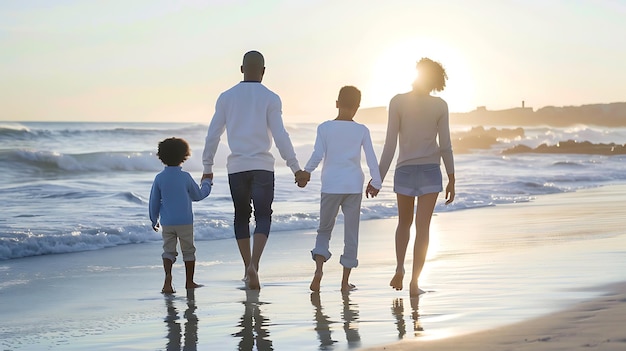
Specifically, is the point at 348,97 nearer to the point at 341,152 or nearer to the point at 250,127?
the point at 341,152

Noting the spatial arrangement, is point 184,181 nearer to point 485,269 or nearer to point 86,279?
point 86,279

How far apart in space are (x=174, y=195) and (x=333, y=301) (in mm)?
1659

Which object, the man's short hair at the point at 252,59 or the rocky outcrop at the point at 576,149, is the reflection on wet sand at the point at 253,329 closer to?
the man's short hair at the point at 252,59

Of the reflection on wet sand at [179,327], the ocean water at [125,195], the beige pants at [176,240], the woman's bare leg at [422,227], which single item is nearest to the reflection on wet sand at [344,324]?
the woman's bare leg at [422,227]

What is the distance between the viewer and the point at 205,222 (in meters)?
12.0

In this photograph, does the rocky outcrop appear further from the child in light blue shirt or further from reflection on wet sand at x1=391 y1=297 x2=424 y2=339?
reflection on wet sand at x1=391 y1=297 x2=424 y2=339

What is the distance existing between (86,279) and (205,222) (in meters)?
4.23

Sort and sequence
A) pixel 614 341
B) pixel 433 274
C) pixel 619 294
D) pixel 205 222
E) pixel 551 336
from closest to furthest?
pixel 614 341 → pixel 551 336 → pixel 619 294 → pixel 433 274 → pixel 205 222

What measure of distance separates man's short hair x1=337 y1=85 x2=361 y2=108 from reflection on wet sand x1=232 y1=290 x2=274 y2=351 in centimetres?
166

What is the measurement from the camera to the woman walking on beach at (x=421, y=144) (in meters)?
6.39

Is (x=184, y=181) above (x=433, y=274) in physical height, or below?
above

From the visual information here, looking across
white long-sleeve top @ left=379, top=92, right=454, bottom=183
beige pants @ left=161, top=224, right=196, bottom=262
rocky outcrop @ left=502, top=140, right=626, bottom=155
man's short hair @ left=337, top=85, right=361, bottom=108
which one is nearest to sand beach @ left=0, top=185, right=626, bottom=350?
beige pants @ left=161, top=224, right=196, bottom=262

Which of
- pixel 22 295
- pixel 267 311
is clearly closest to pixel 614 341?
pixel 267 311

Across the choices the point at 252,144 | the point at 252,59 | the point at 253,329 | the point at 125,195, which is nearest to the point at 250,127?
the point at 252,144
